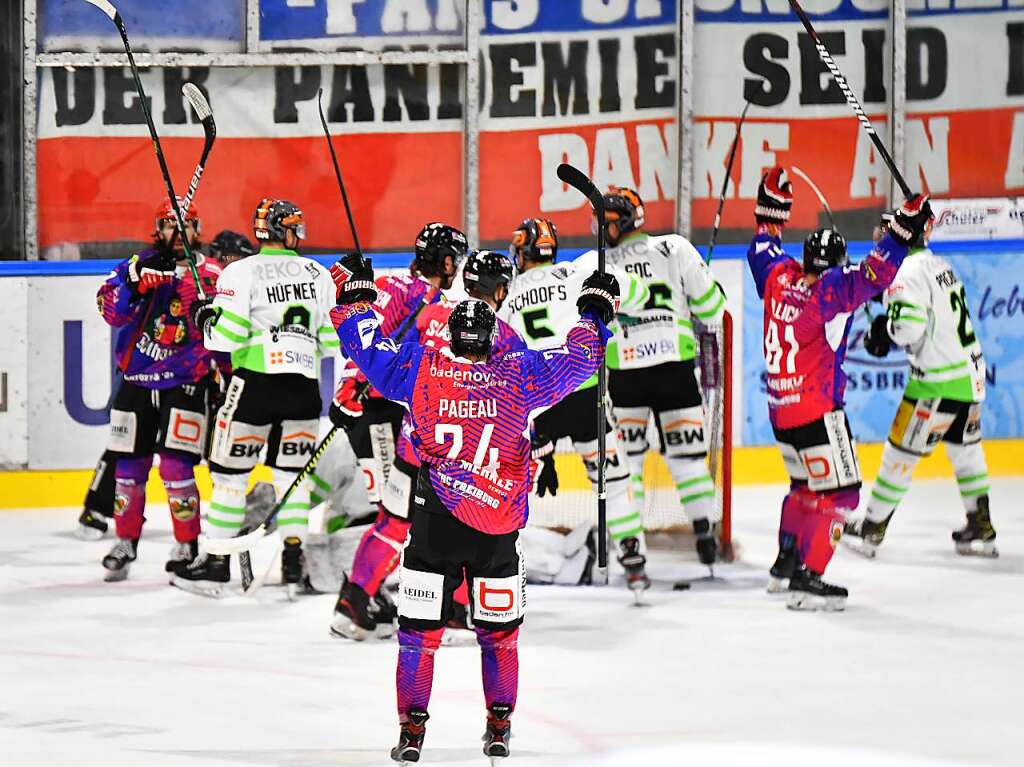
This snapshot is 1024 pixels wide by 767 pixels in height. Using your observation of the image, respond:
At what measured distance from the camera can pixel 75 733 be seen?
4.57 metres

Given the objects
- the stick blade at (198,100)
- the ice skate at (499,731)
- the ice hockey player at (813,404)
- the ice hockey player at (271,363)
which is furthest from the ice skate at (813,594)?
the stick blade at (198,100)

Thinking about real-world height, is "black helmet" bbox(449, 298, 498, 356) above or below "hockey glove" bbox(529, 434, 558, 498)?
above

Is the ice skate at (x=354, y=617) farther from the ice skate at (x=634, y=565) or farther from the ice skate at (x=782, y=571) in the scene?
the ice skate at (x=782, y=571)

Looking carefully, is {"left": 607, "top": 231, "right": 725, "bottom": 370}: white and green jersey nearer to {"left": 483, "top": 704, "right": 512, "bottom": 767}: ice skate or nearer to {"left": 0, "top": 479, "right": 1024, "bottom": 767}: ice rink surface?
{"left": 0, "top": 479, "right": 1024, "bottom": 767}: ice rink surface

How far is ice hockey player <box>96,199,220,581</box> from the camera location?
6789 millimetres

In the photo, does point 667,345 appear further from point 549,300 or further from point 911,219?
point 911,219

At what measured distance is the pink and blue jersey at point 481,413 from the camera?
13.4 feet

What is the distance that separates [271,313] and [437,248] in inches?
45.3

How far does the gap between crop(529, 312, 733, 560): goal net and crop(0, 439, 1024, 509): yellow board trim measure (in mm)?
54

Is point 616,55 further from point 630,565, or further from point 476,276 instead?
point 476,276

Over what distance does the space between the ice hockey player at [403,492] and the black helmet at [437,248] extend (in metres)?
0.14

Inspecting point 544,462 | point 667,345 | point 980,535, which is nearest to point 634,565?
point 544,462

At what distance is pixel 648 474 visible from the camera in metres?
7.77

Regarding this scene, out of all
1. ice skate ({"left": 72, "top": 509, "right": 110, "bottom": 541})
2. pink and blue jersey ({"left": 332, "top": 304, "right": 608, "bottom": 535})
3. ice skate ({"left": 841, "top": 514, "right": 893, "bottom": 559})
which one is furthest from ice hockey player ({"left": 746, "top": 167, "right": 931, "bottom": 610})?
ice skate ({"left": 72, "top": 509, "right": 110, "bottom": 541})
